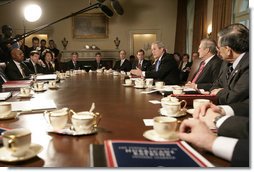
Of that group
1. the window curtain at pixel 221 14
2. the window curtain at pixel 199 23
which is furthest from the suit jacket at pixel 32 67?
the window curtain at pixel 199 23

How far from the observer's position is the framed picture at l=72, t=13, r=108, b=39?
1029 cm

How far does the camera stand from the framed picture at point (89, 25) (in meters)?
10.3

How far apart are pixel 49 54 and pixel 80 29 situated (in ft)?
11.7

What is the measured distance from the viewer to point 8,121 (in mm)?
1598

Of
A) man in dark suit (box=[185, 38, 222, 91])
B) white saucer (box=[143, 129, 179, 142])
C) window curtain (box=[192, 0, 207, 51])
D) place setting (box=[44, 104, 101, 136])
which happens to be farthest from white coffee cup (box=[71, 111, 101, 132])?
window curtain (box=[192, 0, 207, 51])

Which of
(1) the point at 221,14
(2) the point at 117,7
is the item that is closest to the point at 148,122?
(1) the point at 221,14

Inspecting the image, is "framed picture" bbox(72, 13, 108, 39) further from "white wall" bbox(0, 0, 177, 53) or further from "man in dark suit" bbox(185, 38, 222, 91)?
"man in dark suit" bbox(185, 38, 222, 91)

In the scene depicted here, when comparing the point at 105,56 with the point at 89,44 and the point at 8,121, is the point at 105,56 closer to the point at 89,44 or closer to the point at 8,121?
the point at 89,44

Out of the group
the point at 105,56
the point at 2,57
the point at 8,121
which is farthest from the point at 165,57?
the point at 105,56

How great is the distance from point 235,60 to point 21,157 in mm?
2017

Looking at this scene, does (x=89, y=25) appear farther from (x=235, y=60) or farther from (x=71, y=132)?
(x=71, y=132)

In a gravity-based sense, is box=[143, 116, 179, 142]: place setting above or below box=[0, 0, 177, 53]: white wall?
below

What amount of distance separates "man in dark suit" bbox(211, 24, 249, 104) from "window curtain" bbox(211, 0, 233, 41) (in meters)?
4.09

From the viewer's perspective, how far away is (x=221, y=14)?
6.62 metres
